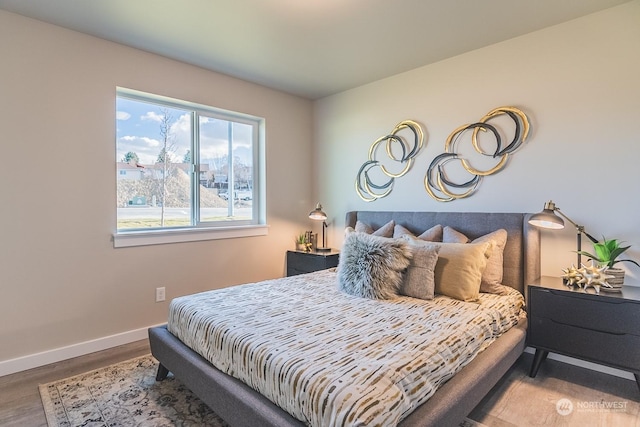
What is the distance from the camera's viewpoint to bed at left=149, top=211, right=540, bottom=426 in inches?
54.5

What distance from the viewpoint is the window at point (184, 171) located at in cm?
300

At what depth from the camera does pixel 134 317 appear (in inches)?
116

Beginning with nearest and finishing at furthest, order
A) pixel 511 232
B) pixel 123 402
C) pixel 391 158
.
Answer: pixel 123 402 → pixel 511 232 → pixel 391 158

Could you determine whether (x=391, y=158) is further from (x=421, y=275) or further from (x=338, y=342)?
(x=338, y=342)

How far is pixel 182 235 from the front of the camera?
3.21 m

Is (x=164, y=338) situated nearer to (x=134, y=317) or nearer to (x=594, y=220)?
(x=134, y=317)

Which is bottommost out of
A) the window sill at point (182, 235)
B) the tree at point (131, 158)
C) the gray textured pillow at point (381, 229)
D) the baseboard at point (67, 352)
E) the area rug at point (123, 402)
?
the area rug at point (123, 402)

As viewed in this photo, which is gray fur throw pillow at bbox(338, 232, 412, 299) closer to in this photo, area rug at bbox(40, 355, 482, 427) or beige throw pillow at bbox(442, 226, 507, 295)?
beige throw pillow at bbox(442, 226, 507, 295)

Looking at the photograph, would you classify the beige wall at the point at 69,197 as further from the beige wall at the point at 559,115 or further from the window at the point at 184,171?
the beige wall at the point at 559,115

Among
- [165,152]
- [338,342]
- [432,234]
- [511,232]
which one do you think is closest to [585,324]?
[511,232]

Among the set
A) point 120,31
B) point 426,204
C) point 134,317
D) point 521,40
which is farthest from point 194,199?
point 521,40

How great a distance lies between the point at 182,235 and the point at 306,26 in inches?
84.9

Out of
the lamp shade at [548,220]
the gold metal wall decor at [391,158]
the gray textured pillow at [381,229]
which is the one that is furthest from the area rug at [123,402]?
the gold metal wall decor at [391,158]

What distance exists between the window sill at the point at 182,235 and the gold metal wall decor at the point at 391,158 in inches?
48.9
